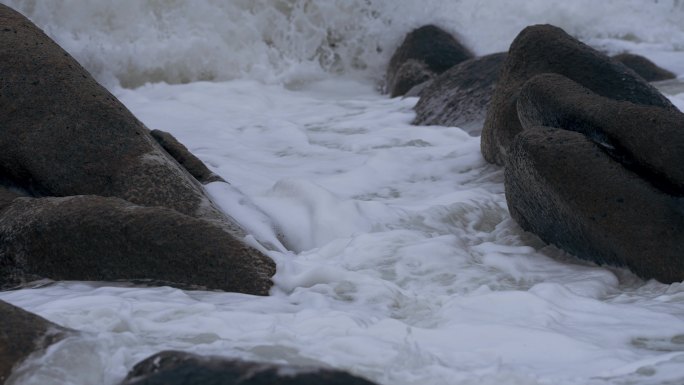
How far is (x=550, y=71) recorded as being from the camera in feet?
18.9

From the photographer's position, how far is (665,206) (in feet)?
14.2

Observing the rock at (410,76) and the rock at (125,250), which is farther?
the rock at (410,76)

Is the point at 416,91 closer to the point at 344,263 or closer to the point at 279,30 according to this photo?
the point at 279,30

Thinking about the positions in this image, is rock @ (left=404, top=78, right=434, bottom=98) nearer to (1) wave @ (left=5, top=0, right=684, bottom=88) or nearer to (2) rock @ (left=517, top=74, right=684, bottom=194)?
(1) wave @ (left=5, top=0, right=684, bottom=88)

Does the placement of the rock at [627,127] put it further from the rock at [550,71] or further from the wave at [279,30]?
the wave at [279,30]

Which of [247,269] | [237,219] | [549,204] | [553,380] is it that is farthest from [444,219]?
[553,380]

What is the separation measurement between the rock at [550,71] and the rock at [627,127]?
401mm

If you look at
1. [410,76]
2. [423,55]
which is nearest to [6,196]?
[410,76]

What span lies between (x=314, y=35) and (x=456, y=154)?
5.76 m

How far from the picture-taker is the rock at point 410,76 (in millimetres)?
10148

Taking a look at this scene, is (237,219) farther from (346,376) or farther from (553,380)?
(346,376)

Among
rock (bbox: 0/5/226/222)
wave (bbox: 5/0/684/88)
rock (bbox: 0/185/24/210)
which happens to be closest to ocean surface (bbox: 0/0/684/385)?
wave (bbox: 5/0/684/88)

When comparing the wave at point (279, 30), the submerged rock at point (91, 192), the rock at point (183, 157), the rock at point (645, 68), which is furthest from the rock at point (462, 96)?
the wave at point (279, 30)

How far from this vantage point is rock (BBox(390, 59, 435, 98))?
400 inches
